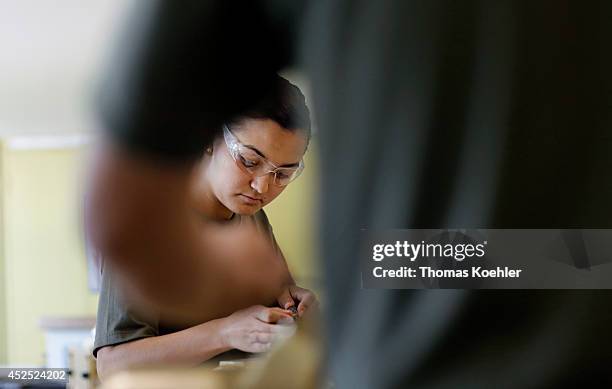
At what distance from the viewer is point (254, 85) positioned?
293mm

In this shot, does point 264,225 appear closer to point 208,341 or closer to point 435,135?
point 208,341

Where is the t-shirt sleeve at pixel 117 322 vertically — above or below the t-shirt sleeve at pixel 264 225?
below

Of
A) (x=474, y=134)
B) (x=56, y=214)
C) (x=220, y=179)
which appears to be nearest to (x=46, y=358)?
(x=56, y=214)

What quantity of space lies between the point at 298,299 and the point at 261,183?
0.36ft

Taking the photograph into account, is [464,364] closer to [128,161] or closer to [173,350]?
[128,161]

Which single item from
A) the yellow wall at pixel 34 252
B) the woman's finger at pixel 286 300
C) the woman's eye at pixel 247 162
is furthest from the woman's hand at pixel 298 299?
the yellow wall at pixel 34 252

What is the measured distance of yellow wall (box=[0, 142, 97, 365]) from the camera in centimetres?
90

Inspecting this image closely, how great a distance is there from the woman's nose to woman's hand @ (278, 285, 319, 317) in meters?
0.09

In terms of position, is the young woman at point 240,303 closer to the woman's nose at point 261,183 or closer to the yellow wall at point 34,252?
the woman's nose at point 261,183

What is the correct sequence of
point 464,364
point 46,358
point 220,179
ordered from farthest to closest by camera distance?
point 46,358
point 220,179
point 464,364

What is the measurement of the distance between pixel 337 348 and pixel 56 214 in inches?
30.4

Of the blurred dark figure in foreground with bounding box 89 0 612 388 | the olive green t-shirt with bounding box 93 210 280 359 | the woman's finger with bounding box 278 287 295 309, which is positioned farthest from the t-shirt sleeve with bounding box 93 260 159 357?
the blurred dark figure in foreground with bounding box 89 0 612 388

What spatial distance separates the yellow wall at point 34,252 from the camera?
0.90 m

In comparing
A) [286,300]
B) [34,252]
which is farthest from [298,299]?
[34,252]
